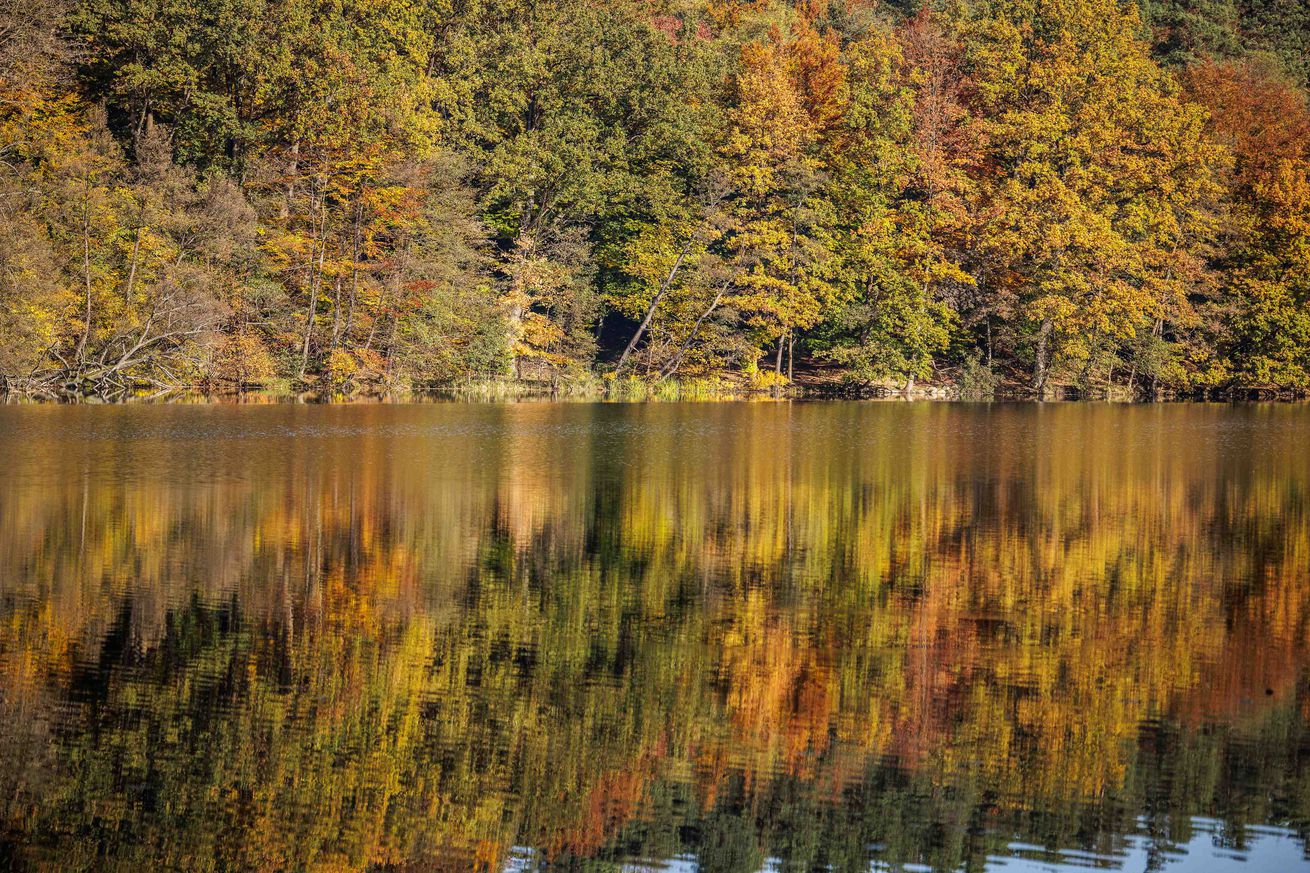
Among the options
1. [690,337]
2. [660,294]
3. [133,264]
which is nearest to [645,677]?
[133,264]

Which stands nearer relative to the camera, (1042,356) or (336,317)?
(336,317)

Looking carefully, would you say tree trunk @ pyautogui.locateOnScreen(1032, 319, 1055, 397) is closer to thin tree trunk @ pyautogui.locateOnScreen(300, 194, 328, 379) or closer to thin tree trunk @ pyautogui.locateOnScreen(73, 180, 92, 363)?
thin tree trunk @ pyautogui.locateOnScreen(300, 194, 328, 379)

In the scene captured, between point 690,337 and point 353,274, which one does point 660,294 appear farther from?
point 353,274

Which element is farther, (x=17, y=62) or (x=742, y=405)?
(x=742, y=405)

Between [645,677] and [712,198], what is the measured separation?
46292 mm

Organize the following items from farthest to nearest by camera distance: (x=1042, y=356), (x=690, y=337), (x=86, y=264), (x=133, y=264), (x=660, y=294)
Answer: (x=1042, y=356) → (x=690, y=337) → (x=660, y=294) → (x=133, y=264) → (x=86, y=264)

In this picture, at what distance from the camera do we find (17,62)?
4022 cm

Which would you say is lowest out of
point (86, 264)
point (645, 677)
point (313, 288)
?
point (645, 677)

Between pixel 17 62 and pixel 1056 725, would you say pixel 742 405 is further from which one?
pixel 1056 725

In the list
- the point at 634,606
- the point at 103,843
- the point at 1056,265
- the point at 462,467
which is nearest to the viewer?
the point at 103,843

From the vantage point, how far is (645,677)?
406 inches

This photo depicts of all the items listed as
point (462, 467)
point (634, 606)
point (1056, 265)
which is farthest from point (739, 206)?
point (634, 606)

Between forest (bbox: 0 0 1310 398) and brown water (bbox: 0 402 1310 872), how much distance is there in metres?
27.8

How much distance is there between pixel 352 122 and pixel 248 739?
40.6 meters
